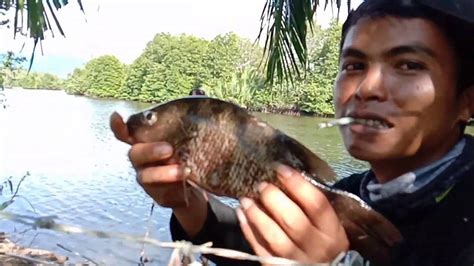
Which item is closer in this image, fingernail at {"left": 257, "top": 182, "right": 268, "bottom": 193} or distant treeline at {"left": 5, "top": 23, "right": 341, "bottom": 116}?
fingernail at {"left": 257, "top": 182, "right": 268, "bottom": 193}

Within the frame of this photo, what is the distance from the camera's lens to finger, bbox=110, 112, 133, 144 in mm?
1102

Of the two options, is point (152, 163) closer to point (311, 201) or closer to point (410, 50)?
point (311, 201)

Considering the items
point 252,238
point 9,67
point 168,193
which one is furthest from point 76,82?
point 252,238

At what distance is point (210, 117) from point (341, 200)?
0.28 meters

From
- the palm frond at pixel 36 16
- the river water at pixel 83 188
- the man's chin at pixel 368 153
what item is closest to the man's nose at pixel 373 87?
the man's chin at pixel 368 153

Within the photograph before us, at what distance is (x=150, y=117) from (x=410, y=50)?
54cm

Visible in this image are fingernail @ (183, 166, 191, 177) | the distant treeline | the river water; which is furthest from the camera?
the distant treeline

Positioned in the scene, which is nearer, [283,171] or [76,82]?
[283,171]

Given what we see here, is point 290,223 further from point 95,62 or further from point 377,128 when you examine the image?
point 95,62

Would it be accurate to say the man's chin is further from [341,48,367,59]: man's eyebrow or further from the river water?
the river water

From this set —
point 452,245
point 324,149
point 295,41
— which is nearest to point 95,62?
point 324,149

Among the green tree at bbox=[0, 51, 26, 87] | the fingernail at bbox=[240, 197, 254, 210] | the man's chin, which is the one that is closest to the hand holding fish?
the fingernail at bbox=[240, 197, 254, 210]

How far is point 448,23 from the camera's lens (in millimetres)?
1229

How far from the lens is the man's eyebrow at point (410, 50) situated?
1.20 metres
